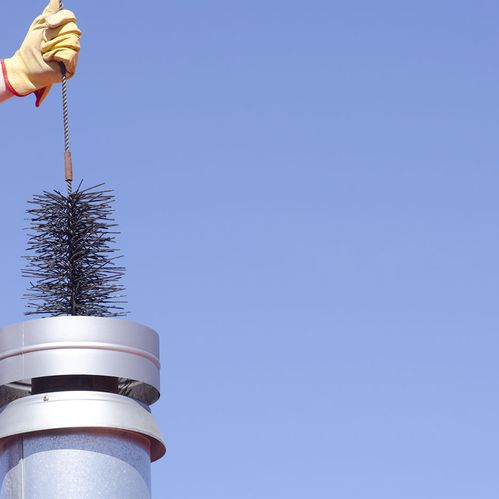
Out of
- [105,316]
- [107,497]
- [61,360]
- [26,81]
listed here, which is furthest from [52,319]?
[26,81]

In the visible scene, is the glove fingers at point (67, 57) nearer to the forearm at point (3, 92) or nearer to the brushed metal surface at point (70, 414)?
the forearm at point (3, 92)

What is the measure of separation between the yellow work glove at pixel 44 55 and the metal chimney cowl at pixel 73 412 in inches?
56.6

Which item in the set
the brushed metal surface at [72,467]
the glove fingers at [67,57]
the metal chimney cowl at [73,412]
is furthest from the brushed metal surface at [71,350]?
the glove fingers at [67,57]

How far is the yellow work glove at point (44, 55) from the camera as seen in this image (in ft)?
13.5

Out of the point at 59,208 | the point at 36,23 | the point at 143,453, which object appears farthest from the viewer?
the point at 36,23

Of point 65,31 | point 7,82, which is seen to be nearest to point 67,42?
point 65,31

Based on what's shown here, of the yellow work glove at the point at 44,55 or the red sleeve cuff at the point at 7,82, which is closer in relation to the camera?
the yellow work glove at the point at 44,55

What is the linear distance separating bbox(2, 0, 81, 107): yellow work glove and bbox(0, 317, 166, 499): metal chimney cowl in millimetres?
1437

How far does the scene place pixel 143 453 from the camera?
323 centimetres

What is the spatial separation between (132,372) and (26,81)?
5.53 ft

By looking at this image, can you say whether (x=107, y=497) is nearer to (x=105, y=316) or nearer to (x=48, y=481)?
(x=48, y=481)

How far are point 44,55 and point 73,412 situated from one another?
1.77 m

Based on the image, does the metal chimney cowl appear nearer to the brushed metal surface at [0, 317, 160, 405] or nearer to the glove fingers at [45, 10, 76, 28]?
the brushed metal surface at [0, 317, 160, 405]

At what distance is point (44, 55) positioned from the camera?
13.8 feet
